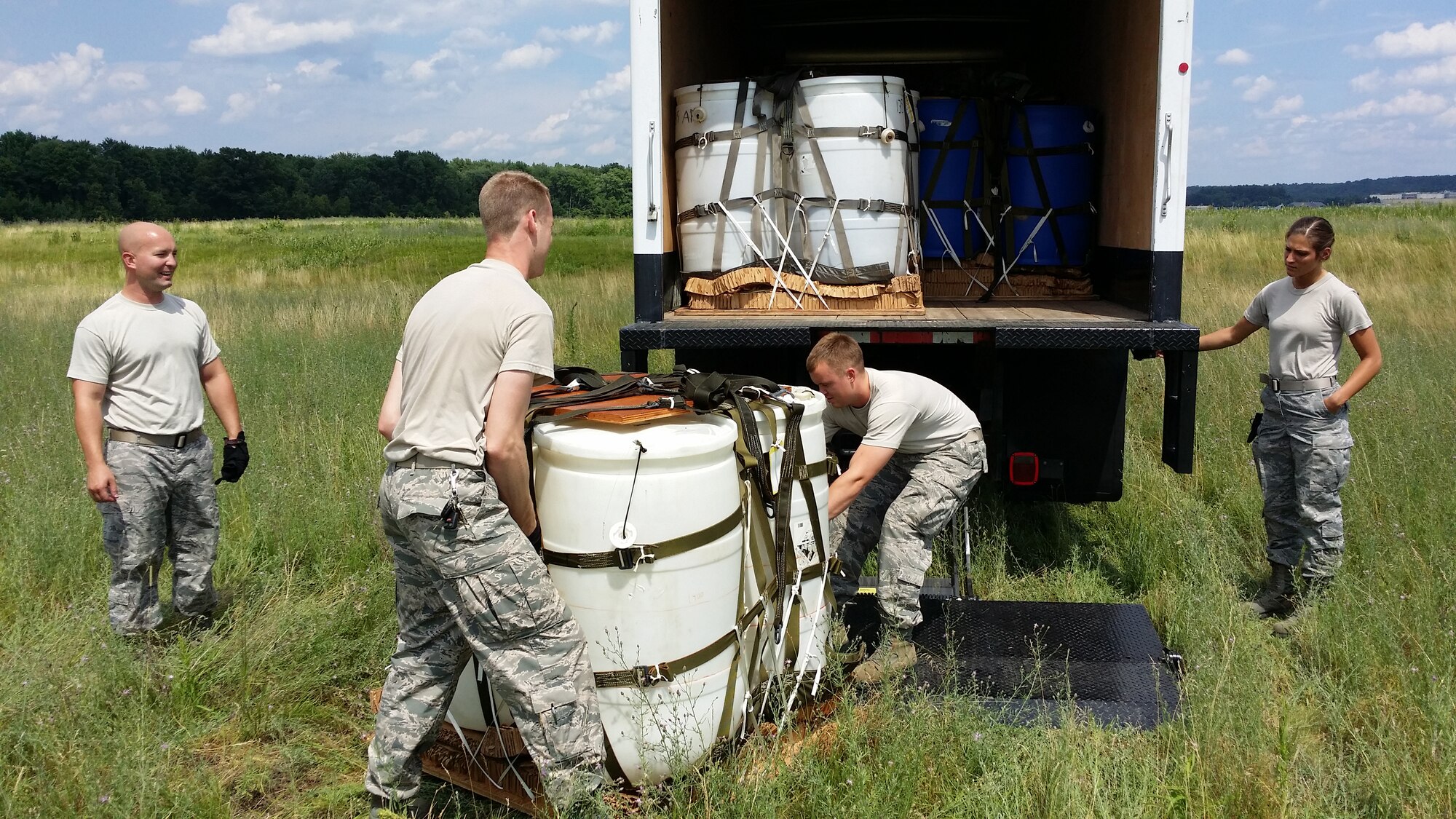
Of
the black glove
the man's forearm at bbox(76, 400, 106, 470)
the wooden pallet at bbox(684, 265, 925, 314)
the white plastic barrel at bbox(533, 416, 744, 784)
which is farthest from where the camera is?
the wooden pallet at bbox(684, 265, 925, 314)

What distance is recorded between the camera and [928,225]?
5.62m

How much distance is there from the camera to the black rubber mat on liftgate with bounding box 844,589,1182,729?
11.6 ft

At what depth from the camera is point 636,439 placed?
270 centimetres

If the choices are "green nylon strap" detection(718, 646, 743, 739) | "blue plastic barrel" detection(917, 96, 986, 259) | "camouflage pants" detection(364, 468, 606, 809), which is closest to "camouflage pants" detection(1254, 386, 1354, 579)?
"blue plastic barrel" detection(917, 96, 986, 259)

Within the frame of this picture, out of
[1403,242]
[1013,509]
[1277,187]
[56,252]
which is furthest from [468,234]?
[1277,187]

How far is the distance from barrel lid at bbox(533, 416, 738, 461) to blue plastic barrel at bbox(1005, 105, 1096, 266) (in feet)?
10.7

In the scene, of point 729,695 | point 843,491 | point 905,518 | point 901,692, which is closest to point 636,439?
point 729,695

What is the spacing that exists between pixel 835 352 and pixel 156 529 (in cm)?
260

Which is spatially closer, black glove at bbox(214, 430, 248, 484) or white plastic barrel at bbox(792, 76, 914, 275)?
black glove at bbox(214, 430, 248, 484)

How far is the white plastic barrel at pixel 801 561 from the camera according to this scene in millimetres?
3174

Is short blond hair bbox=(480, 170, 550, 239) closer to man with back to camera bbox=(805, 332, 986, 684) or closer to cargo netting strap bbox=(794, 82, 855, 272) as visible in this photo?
Result: man with back to camera bbox=(805, 332, 986, 684)

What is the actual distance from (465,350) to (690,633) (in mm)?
926

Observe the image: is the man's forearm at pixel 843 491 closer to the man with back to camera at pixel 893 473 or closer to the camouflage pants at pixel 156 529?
the man with back to camera at pixel 893 473

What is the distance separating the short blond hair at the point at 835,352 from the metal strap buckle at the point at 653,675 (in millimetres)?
1413
